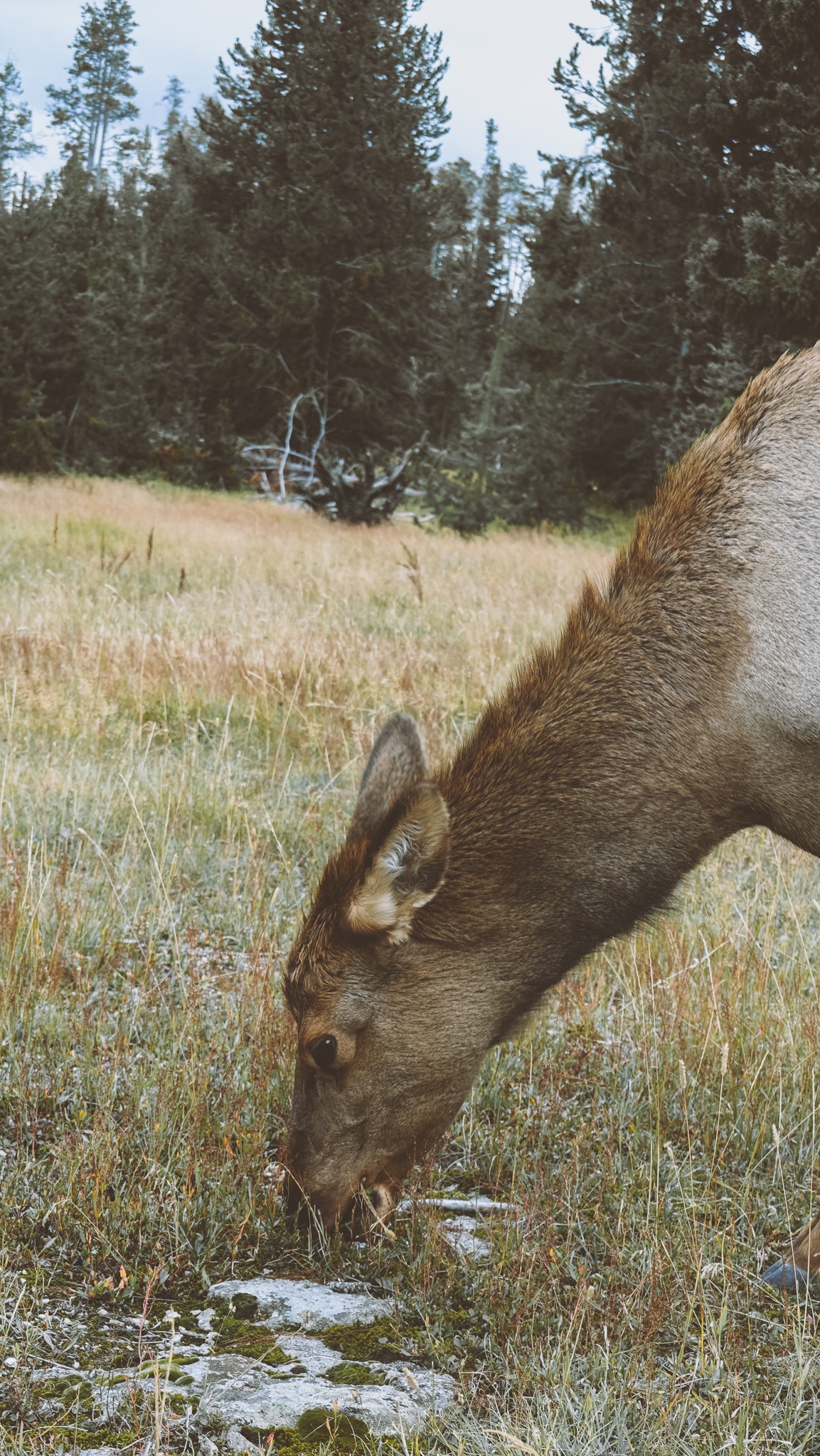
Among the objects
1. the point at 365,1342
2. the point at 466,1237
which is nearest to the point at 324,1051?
the point at 365,1342

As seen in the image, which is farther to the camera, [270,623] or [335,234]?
[335,234]

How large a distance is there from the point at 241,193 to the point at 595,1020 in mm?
37805

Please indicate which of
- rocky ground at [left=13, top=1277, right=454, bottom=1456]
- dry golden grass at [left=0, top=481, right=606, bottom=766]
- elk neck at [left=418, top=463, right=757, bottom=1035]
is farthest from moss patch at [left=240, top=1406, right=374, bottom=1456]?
dry golden grass at [left=0, top=481, right=606, bottom=766]

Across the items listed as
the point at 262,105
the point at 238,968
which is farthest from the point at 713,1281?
the point at 262,105

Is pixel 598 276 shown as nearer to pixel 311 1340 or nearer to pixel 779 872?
pixel 779 872

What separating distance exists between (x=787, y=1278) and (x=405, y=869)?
5.27 feet

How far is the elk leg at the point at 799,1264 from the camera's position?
3219mm

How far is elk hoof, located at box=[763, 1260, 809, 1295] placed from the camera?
321 cm

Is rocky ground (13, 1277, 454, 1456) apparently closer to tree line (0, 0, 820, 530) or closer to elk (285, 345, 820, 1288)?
elk (285, 345, 820, 1288)

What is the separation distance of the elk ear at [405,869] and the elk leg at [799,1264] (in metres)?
1.41

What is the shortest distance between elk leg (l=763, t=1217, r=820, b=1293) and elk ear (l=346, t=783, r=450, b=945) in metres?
1.41

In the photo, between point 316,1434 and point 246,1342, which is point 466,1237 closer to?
point 246,1342

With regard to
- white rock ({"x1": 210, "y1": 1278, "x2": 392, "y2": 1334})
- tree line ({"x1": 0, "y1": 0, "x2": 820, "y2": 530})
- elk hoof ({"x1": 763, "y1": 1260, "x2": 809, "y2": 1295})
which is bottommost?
white rock ({"x1": 210, "y1": 1278, "x2": 392, "y2": 1334})

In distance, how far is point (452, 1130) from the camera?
13.0 ft
